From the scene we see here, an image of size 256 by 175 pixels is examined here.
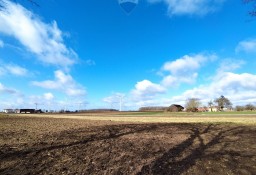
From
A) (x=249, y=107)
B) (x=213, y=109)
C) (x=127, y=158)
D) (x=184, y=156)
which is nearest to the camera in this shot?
(x=127, y=158)

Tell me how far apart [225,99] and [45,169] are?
187m

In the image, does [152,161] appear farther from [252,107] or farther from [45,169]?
[252,107]

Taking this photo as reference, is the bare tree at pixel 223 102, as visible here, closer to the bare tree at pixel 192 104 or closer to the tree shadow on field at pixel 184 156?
the bare tree at pixel 192 104


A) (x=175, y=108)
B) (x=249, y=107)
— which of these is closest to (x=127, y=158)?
(x=249, y=107)

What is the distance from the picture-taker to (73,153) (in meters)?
11.9

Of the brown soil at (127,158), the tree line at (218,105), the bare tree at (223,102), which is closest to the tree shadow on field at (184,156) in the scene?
the brown soil at (127,158)

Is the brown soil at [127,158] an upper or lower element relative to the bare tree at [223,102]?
lower

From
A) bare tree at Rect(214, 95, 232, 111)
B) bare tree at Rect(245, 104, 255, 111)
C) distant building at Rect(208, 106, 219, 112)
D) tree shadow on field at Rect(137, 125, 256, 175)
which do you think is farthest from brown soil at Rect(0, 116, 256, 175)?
bare tree at Rect(214, 95, 232, 111)

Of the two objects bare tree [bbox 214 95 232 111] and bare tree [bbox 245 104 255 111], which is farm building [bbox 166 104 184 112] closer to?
bare tree [bbox 214 95 232 111]

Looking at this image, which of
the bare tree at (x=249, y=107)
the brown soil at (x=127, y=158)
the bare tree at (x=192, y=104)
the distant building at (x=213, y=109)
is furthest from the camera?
the distant building at (x=213, y=109)

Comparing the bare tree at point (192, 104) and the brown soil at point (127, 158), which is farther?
the bare tree at point (192, 104)

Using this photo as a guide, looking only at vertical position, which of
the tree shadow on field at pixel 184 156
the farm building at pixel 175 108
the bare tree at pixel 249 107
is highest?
the farm building at pixel 175 108

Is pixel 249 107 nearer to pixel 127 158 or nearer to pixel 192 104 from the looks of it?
pixel 192 104

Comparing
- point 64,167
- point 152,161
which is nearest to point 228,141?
point 152,161
